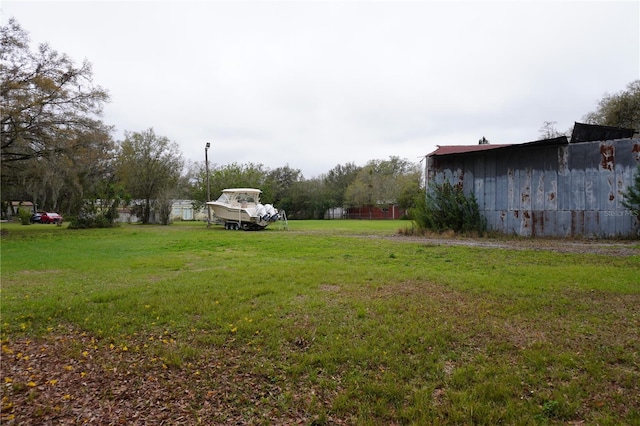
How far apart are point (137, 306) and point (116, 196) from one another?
28451 millimetres

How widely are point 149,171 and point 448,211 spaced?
30.4 m

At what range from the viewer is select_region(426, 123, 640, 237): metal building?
14477mm

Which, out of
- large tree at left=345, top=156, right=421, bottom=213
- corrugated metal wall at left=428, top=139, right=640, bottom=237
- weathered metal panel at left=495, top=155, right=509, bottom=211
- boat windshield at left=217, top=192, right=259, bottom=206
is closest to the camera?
corrugated metal wall at left=428, top=139, right=640, bottom=237

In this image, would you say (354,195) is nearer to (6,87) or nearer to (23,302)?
(6,87)

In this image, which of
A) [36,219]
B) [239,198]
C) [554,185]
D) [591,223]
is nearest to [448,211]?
[554,185]

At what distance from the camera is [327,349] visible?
4152mm

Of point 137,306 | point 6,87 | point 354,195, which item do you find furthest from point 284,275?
point 354,195

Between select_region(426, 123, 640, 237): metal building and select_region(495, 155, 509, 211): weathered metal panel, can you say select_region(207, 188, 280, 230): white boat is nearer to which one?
select_region(426, 123, 640, 237): metal building

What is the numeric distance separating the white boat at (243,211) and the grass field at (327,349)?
18.2 meters

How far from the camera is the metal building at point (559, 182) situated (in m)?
14.5

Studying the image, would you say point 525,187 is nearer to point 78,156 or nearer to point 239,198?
point 239,198

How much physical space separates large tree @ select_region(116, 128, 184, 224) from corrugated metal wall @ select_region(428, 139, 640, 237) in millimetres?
29626

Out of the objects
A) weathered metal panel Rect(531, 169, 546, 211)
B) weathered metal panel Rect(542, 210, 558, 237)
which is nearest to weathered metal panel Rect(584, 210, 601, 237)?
weathered metal panel Rect(542, 210, 558, 237)

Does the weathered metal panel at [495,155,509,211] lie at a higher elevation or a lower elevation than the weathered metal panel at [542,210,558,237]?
higher
